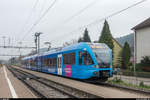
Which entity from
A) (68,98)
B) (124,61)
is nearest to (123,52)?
(124,61)

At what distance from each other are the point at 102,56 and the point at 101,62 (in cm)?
52

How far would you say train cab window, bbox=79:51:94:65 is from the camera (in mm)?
14328

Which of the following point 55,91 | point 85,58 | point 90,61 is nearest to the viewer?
point 55,91

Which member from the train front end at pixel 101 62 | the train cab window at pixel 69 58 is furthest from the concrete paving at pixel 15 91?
the train front end at pixel 101 62

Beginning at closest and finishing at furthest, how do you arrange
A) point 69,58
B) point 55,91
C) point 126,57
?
1. point 55,91
2. point 69,58
3. point 126,57

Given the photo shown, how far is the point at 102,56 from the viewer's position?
47.9 ft

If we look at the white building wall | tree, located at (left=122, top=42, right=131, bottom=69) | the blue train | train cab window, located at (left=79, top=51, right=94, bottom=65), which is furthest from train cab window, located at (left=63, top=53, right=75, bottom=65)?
tree, located at (left=122, top=42, right=131, bottom=69)

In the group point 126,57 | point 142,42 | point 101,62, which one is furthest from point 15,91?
point 126,57

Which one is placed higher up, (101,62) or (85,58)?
(85,58)

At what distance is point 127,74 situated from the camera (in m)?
26.5

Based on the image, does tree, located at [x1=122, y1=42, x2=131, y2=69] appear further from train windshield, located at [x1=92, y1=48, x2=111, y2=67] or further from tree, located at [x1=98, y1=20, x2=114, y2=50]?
train windshield, located at [x1=92, y1=48, x2=111, y2=67]

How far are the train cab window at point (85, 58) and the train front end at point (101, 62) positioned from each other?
0.39 meters

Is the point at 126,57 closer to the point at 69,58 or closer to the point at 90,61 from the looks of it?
the point at 69,58

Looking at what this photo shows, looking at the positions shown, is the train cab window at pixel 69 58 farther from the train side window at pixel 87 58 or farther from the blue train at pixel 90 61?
the train side window at pixel 87 58
